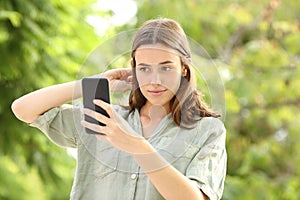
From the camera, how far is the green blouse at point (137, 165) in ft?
4.41

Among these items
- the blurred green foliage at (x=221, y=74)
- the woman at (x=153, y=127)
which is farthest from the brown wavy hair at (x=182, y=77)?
the blurred green foliage at (x=221, y=74)

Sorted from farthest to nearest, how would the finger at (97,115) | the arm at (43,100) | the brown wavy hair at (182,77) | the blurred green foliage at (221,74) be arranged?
the blurred green foliage at (221,74) < the arm at (43,100) < the brown wavy hair at (182,77) < the finger at (97,115)

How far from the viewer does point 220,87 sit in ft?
4.60

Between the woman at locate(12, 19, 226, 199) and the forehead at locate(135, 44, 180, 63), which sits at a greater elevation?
the forehead at locate(135, 44, 180, 63)

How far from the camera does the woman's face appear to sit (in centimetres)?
127

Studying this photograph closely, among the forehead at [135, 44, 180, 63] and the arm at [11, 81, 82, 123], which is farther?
the arm at [11, 81, 82, 123]

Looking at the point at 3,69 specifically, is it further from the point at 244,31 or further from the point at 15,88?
the point at 244,31

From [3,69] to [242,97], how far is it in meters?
1.98

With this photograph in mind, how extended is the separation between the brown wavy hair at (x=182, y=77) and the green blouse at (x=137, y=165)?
18 mm

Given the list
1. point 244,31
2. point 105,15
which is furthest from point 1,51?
point 244,31

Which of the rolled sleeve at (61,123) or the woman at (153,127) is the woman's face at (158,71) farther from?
the rolled sleeve at (61,123)

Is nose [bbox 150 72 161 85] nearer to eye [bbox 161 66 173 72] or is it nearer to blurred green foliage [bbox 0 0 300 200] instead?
eye [bbox 161 66 173 72]

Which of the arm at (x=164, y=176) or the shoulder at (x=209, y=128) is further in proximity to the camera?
the shoulder at (x=209, y=128)

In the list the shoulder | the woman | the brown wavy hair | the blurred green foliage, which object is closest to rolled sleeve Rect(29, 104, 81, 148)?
the woman
